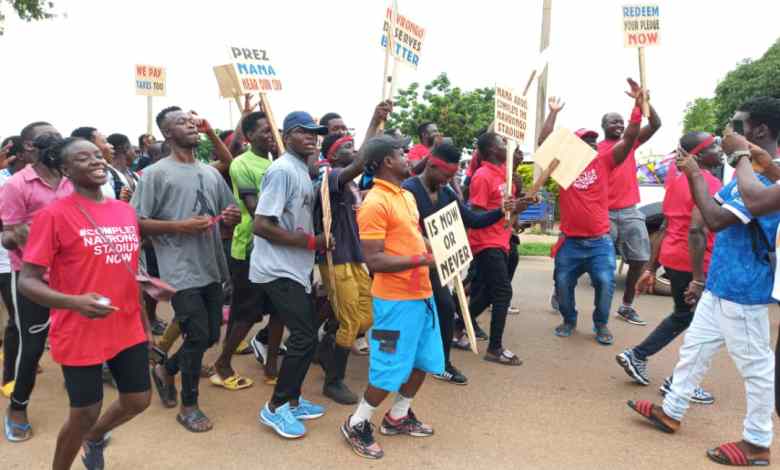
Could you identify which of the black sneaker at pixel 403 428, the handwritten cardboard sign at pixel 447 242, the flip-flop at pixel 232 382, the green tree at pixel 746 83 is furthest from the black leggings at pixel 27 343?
the green tree at pixel 746 83

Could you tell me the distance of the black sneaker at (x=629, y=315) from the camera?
6.51 metres

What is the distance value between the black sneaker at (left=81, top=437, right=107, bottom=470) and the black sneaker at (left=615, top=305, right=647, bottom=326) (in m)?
5.36

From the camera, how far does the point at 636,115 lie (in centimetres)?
522

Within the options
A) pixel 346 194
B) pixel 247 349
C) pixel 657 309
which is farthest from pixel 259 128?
pixel 657 309

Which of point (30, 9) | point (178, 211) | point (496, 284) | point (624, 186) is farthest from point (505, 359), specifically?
point (30, 9)

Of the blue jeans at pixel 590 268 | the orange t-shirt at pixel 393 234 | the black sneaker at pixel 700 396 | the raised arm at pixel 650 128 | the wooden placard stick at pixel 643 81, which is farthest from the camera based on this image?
the blue jeans at pixel 590 268

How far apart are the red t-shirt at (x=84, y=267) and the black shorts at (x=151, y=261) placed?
1.85 m

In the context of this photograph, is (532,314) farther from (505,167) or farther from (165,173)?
(165,173)

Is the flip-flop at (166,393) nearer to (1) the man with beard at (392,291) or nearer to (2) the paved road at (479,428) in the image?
(2) the paved road at (479,428)

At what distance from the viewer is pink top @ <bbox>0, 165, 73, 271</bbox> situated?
352 centimetres

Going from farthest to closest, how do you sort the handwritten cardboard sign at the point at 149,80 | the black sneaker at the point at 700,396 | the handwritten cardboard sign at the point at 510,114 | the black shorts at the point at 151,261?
the handwritten cardboard sign at the point at 149,80 → the handwritten cardboard sign at the point at 510,114 → the black shorts at the point at 151,261 → the black sneaker at the point at 700,396

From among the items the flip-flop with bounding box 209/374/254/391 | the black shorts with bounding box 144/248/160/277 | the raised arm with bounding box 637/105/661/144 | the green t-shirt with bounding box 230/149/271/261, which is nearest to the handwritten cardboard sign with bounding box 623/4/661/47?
the raised arm with bounding box 637/105/661/144

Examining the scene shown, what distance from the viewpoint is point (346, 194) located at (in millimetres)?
4211

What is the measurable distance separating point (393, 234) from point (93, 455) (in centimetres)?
195
